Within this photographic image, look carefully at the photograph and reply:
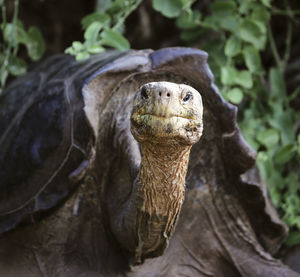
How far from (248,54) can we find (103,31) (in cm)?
102

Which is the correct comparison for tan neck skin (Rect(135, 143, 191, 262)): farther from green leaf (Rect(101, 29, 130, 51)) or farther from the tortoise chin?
green leaf (Rect(101, 29, 130, 51))

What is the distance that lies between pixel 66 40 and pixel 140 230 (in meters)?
3.44

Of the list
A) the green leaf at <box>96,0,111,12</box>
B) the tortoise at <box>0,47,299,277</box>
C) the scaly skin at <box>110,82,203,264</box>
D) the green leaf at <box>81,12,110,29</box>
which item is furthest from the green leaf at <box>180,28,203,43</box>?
the scaly skin at <box>110,82,203,264</box>

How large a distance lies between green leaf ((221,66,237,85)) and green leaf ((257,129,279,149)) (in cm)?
38

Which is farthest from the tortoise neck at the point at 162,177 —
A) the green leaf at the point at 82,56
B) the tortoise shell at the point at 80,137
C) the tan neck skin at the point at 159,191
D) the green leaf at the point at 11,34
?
the green leaf at the point at 11,34

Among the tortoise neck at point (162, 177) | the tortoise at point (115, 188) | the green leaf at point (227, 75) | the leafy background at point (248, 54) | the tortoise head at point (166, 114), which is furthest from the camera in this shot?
the green leaf at point (227, 75)

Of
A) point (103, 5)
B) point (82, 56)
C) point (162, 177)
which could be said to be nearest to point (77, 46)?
point (82, 56)

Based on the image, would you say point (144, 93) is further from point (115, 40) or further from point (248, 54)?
point (248, 54)

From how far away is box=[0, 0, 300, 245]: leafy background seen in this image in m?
3.16

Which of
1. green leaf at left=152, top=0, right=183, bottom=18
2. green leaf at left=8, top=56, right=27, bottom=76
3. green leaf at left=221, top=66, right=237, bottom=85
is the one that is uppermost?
green leaf at left=152, top=0, right=183, bottom=18

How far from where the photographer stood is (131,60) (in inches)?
91.5

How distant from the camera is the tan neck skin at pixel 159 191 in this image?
69.2 inches

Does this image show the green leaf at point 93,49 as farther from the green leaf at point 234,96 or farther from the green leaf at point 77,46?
the green leaf at point 234,96

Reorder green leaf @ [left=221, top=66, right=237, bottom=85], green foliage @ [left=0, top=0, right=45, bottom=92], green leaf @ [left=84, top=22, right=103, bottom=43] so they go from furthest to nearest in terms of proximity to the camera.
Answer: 1. green foliage @ [left=0, top=0, right=45, bottom=92]
2. green leaf @ [left=221, top=66, right=237, bottom=85]
3. green leaf @ [left=84, top=22, right=103, bottom=43]
